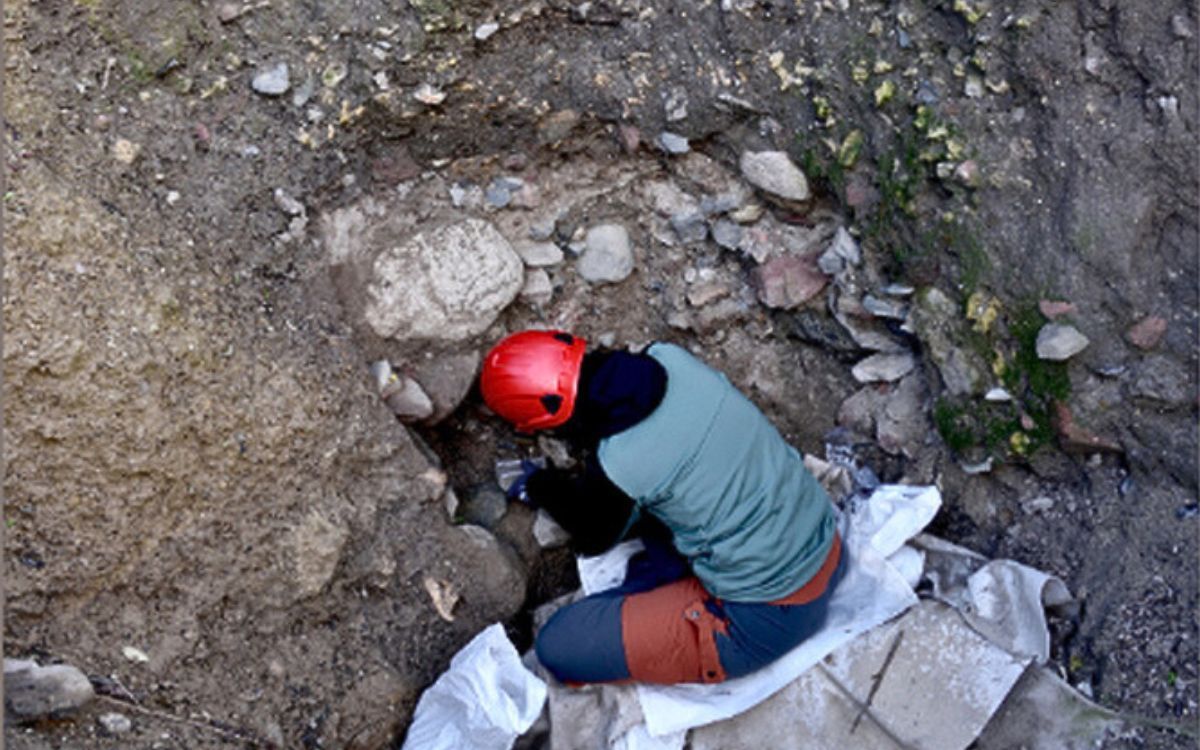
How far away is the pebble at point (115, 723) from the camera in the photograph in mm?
2566

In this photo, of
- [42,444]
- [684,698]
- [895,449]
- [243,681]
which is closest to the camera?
[42,444]

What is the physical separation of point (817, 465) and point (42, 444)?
1.81 m

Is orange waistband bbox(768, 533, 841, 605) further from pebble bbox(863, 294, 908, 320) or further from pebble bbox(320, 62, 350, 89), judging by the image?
pebble bbox(320, 62, 350, 89)

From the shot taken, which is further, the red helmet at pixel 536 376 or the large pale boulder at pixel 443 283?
the large pale boulder at pixel 443 283

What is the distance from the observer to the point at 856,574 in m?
3.09

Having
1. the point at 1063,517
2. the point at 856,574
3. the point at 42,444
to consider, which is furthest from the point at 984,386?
the point at 42,444

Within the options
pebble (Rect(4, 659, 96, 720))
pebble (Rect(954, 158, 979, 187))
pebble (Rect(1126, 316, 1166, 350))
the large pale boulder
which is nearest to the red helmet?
the large pale boulder

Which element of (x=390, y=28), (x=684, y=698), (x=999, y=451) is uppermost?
(x=390, y=28)

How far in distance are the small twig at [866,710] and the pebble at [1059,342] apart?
869 mm

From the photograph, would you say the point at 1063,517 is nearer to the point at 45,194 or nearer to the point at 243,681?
the point at 243,681

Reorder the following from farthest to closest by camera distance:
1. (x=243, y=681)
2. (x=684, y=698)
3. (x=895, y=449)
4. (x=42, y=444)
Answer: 1. (x=895, y=449)
2. (x=684, y=698)
3. (x=243, y=681)
4. (x=42, y=444)

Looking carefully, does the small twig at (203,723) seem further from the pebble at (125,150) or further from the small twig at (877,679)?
the small twig at (877,679)

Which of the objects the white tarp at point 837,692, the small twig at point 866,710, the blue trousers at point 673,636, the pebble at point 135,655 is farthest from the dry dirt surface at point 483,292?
the small twig at point 866,710

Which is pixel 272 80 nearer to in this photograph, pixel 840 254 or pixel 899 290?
pixel 840 254
